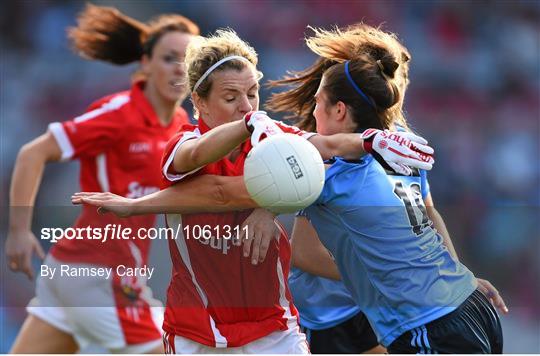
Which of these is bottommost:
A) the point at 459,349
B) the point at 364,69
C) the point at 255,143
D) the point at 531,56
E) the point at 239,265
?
the point at 459,349

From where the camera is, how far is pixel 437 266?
136 inches

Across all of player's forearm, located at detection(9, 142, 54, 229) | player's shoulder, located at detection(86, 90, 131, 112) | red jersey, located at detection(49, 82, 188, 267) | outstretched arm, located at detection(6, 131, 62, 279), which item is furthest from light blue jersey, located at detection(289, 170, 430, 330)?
player's shoulder, located at detection(86, 90, 131, 112)

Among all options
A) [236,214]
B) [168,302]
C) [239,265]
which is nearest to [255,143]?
[236,214]

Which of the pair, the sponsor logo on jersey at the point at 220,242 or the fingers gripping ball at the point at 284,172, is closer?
the fingers gripping ball at the point at 284,172

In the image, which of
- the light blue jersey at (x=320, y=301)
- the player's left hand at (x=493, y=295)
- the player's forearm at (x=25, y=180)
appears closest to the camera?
the player's left hand at (x=493, y=295)

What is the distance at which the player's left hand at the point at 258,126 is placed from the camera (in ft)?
9.92

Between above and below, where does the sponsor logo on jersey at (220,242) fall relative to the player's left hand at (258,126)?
below

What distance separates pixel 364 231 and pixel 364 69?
0.64 m

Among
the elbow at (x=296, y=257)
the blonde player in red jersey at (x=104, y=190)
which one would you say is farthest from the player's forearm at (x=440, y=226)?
the blonde player in red jersey at (x=104, y=190)

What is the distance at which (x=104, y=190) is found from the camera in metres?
5.53

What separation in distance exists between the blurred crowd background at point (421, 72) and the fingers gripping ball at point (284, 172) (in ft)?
18.7

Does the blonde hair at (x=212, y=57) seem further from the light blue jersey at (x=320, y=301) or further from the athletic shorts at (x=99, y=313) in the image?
the athletic shorts at (x=99, y=313)

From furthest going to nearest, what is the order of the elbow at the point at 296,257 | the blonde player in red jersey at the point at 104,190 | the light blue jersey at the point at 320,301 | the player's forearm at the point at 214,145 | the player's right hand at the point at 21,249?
the blonde player in red jersey at the point at 104,190, the player's right hand at the point at 21,249, the light blue jersey at the point at 320,301, the elbow at the point at 296,257, the player's forearm at the point at 214,145

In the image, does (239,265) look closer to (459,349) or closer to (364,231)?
(364,231)
